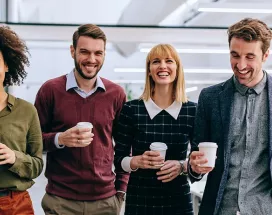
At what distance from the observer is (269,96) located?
1.88m

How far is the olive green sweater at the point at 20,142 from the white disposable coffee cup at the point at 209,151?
0.64 m

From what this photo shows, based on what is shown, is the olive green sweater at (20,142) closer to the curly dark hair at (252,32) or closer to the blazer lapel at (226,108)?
the blazer lapel at (226,108)

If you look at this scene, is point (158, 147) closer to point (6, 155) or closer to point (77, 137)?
point (77, 137)

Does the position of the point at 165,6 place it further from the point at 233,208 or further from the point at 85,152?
the point at 233,208

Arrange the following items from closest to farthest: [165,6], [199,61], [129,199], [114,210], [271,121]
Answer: [271,121] → [129,199] → [114,210] → [165,6] → [199,61]

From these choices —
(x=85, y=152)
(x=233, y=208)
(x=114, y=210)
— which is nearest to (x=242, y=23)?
(x=233, y=208)

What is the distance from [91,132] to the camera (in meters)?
2.34

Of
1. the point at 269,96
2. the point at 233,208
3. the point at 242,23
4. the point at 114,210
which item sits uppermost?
the point at 242,23

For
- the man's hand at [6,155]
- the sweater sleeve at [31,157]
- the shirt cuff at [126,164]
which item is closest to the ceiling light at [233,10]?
the shirt cuff at [126,164]

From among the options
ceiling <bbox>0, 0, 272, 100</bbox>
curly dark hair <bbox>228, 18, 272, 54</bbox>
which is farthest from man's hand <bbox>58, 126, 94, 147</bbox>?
ceiling <bbox>0, 0, 272, 100</bbox>

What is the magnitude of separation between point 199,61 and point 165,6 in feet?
24.0

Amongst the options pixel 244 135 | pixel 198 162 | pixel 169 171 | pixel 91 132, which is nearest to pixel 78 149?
pixel 91 132

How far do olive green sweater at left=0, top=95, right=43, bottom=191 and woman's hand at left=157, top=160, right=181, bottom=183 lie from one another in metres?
0.52

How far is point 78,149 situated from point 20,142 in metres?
0.44
